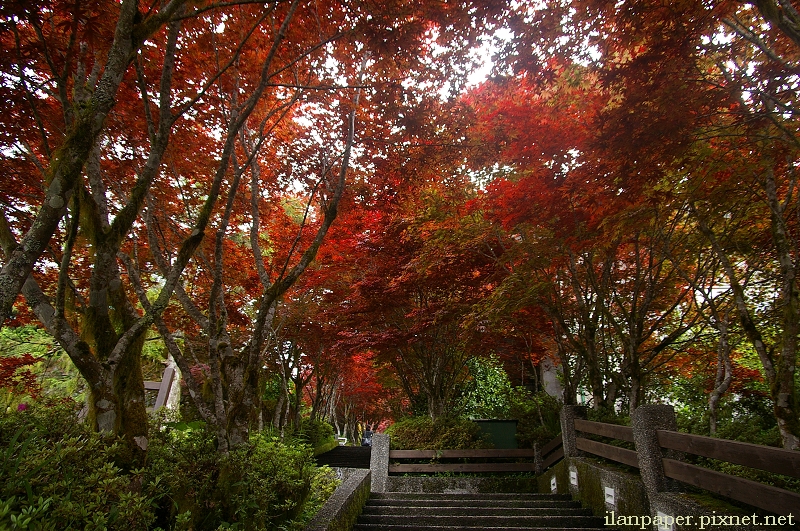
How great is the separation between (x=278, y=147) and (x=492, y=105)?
4.02 m

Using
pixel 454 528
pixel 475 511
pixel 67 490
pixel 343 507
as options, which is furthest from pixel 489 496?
pixel 67 490

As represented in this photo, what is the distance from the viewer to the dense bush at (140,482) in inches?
83.0

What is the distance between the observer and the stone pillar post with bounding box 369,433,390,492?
8797mm

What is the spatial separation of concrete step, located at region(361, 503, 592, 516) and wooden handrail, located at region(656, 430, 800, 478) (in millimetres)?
2176

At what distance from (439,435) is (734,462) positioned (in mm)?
7420

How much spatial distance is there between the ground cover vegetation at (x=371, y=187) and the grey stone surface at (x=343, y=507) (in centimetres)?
35

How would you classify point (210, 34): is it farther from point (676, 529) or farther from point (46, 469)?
point (676, 529)

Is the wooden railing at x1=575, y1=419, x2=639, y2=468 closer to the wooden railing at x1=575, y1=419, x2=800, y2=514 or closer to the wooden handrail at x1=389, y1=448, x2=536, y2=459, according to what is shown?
the wooden railing at x1=575, y1=419, x2=800, y2=514

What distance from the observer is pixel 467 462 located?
9.22m

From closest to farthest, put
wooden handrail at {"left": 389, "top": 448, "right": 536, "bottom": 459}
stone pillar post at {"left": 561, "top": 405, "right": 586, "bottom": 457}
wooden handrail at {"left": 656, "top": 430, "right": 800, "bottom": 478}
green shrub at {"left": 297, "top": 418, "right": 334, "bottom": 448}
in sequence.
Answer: wooden handrail at {"left": 656, "top": 430, "right": 800, "bottom": 478} < stone pillar post at {"left": 561, "top": 405, "right": 586, "bottom": 457} < wooden handrail at {"left": 389, "top": 448, "right": 536, "bottom": 459} < green shrub at {"left": 297, "top": 418, "right": 334, "bottom": 448}

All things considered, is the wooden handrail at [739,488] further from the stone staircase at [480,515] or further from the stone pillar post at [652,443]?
the stone staircase at [480,515]

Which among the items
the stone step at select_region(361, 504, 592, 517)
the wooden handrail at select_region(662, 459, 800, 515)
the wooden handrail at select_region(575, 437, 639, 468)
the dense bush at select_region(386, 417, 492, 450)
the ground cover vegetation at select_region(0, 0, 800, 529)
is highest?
the ground cover vegetation at select_region(0, 0, 800, 529)

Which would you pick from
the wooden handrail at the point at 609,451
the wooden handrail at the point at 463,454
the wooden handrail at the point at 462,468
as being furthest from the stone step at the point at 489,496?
the wooden handrail at the point at 463,454

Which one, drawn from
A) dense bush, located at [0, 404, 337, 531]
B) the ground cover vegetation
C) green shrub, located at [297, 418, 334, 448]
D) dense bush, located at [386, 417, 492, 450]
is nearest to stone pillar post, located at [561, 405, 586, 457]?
the ground cover vegetation
